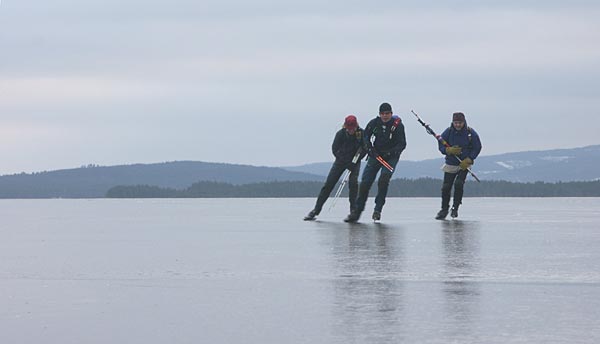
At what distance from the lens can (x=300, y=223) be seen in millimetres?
24031

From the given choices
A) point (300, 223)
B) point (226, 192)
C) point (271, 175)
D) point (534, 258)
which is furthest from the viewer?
point (271, 175)

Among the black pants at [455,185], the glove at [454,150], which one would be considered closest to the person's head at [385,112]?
the glove at [454,150]

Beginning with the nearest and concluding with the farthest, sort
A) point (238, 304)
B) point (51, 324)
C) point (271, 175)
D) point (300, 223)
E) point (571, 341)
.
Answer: point (571, 341) → point (51, 324) → point (238, 304) → point (300, 223) → point (271, 175)

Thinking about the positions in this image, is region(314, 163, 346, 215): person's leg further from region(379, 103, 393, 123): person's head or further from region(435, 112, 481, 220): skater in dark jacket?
region(435, 112, 481, 220): skater in dark jacket

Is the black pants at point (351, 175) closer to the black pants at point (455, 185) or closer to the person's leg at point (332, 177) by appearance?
the person's leg at point (332, 177)

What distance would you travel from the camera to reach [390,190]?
113m

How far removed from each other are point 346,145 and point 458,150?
2098mm

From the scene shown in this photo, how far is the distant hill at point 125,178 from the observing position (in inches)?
4715

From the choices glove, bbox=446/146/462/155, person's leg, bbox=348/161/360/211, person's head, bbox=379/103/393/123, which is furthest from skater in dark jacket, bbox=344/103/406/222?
glove, bbox=446/146/462/155

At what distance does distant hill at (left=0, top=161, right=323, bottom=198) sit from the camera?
120 meters

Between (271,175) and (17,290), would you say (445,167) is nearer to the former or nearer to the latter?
(17,290)

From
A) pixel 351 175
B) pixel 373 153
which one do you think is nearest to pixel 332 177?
pixel 351 175

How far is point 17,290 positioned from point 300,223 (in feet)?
44.3

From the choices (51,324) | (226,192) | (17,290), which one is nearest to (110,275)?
(17,290)
